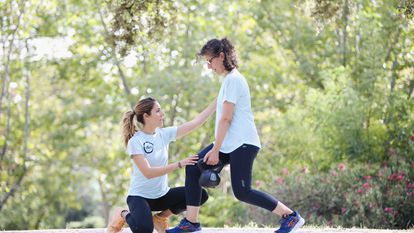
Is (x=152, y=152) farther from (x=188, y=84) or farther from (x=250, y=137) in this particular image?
(x=188, y=84)

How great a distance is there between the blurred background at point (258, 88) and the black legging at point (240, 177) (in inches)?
103

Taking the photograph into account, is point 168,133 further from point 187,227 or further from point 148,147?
point 187,227

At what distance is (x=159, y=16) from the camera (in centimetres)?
780

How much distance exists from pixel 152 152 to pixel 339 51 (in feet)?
31.1

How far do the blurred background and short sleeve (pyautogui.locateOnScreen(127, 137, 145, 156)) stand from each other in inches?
88.3

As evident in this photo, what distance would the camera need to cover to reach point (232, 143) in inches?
209

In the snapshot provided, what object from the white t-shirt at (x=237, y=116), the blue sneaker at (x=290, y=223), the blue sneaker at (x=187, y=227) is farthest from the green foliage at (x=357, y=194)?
the white t-shirt at (x=237, y=116)

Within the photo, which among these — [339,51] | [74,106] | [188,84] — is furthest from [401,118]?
[74,106]

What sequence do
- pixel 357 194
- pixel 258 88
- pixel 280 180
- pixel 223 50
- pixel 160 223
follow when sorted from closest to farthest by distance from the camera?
1. pixel 223 50
2. pixel 160 223
3. pixel 357 194
4. pixel 280 180
5. pixel 258 88

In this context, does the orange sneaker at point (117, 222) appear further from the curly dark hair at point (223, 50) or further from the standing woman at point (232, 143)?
the curly dark hair at point (223, 50)

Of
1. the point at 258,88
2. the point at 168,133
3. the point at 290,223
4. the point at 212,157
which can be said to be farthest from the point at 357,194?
the point at 258,88

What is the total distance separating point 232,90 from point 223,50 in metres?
0.36

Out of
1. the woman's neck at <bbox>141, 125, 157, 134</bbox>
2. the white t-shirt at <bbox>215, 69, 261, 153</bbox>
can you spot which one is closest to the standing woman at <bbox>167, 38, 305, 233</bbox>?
the white t-shirt at <bbox>215, 69, 261, 153</bbox>

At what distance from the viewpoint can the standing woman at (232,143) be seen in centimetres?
527
